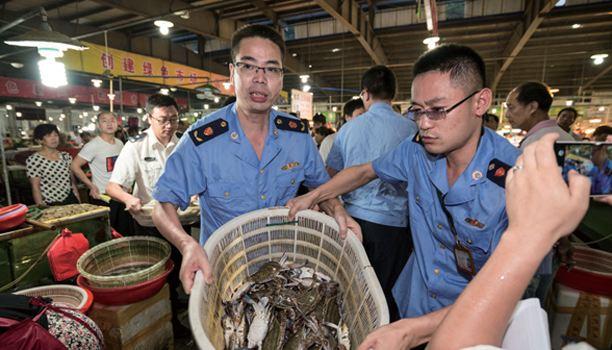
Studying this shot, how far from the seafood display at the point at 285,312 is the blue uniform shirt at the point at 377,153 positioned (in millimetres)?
1331

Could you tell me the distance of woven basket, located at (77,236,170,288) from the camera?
2236 millimetres

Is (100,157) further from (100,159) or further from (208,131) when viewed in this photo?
(208,131)

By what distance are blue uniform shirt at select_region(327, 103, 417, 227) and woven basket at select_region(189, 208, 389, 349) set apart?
4.04ft

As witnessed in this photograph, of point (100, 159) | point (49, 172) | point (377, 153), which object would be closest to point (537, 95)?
point (377, 153)

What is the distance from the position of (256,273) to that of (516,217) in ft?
4.51

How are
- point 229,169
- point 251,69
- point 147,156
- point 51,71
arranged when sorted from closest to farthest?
point 251,69
point 229,169
point 147,156
point 51,71

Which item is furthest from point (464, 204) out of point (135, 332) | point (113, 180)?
point (113, 180)

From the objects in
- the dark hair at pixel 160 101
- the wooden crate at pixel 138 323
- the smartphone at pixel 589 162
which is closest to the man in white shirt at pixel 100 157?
the dark hair at pixel 160 101

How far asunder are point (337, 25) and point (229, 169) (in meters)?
10.8

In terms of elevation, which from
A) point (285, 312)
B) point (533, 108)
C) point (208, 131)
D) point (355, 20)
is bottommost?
point (285, 312)

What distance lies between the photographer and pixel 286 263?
6.04ft

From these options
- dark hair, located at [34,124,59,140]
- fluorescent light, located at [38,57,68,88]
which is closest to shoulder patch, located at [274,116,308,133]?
fluorescent light, located at [38,57,68,88]

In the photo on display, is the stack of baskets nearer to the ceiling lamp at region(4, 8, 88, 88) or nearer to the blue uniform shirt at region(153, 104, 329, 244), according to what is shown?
the blue uniform shirt at region(153, 104, 329, 244)

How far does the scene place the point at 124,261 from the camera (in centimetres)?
277
